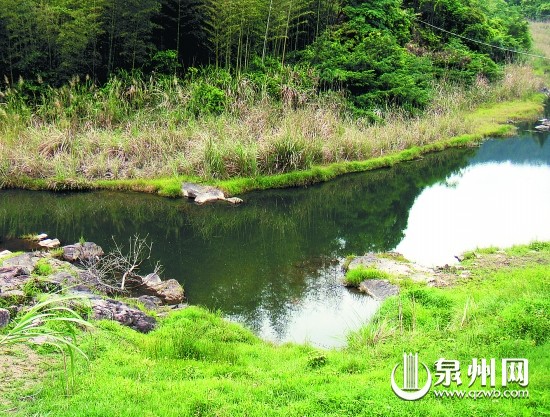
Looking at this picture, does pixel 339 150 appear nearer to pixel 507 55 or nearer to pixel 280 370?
pixel 280 370

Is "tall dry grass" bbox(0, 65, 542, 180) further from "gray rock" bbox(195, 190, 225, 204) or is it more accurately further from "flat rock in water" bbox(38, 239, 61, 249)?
"flat rock in water" bbox(38, 239, 61, 249)

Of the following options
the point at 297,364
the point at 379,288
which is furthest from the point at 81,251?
the point at 297,364

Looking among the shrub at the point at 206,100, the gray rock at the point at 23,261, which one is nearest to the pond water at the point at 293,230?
the gray rock at the point at 23,261

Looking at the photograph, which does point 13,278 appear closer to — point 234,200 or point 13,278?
point 13,278

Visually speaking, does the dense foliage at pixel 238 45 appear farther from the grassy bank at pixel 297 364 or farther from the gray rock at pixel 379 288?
the grassy bank at pixel 297 364

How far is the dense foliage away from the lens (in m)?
18.0

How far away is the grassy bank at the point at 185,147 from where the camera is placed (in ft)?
49.5

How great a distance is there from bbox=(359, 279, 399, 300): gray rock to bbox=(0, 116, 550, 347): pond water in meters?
0.19

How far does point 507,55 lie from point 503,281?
2757 cm

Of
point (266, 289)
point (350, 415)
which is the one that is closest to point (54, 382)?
point (350, 415)

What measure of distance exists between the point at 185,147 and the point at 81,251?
244 inches

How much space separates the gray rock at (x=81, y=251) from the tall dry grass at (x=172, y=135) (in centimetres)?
476

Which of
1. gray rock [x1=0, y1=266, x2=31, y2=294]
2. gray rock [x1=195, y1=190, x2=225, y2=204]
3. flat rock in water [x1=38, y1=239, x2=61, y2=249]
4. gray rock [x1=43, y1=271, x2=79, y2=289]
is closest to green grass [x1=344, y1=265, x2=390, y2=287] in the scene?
gray rock [x1=43, y1=271, x2=79, y2=289]

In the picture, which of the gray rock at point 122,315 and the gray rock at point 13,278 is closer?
the gray rock at point 122,315
